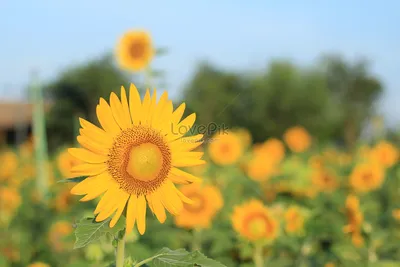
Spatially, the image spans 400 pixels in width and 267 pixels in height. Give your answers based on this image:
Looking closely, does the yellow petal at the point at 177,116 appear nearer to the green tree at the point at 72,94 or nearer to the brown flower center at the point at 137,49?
the brown flower center at the point at 137,49

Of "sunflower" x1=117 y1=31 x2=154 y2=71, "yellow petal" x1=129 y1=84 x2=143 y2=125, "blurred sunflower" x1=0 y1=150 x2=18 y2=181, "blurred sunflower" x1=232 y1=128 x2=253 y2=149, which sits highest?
"sunflower" x1=117 y1=31 x2=154 y2=71

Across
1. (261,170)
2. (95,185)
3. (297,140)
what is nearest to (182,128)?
(95,185)

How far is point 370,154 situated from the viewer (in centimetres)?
581

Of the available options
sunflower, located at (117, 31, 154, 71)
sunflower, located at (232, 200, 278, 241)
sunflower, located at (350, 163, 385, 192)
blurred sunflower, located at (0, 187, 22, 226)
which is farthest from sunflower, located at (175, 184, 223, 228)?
blurred sunflower, located at (0, 187, 22, 226)

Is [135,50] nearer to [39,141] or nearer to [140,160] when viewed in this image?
[39,141]

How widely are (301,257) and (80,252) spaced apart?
1352 mm

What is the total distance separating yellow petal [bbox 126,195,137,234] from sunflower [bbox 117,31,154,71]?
2633 mm

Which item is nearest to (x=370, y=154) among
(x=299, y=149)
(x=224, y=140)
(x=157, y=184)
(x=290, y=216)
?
(x=224, y=140)

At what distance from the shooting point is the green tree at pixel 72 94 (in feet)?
82.3

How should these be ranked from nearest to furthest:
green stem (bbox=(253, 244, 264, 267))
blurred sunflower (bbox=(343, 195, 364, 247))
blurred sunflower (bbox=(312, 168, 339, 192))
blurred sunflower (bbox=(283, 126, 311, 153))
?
green stem (bbox=(253, 244, 264, 267))
blurred sunflower (bbox=(343, 195, 364, 247))
blurred sunflower (bbox=(312, 168, 339, 192))
blurred sunflower (bbox=(283, 126, 311, 153))

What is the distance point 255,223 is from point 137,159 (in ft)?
5.23

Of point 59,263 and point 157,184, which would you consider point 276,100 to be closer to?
point 59,263

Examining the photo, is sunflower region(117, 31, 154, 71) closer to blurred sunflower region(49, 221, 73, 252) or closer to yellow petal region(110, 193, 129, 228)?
blurred sunflower region(49, 221, 73, 252)

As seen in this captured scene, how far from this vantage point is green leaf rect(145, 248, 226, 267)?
150 cm
